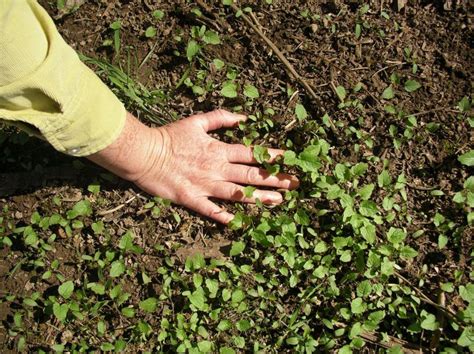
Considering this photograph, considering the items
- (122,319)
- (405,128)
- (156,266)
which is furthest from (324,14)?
(122,319)

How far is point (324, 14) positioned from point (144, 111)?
3.68 feet

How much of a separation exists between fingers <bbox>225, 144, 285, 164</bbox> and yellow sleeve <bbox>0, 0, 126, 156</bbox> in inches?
25.6

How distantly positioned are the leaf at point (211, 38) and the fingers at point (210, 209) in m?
0.85

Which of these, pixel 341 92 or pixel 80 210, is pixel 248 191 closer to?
pixel 341 92

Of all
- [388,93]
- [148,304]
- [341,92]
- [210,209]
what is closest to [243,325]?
[148,304]

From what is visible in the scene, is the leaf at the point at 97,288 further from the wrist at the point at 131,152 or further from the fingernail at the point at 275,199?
the fingernail at the point at 275,199

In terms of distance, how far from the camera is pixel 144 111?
265 cm

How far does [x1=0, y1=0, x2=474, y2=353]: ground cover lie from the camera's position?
2354 millimetres

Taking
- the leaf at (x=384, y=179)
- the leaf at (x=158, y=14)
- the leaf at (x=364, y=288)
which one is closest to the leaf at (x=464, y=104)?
the leaf at (x=384, y=179)

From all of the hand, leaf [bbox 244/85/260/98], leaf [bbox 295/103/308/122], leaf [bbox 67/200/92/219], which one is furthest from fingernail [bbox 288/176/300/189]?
leaf [bbox 67/200/92/219]

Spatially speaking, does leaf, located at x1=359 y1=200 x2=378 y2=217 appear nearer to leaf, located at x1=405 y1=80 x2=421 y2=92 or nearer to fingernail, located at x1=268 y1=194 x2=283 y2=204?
fingernail, located at x1=268 y1=194 x2=283 y2=204

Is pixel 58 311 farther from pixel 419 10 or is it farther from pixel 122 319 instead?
pixel 419 10

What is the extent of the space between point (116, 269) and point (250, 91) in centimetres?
112

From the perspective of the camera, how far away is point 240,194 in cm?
246
